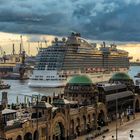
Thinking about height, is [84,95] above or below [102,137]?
above

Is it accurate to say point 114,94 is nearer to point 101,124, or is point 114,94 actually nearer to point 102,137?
point 101,124

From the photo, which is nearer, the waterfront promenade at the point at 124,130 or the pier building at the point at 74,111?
Answer: the pier building at the point at 74,111

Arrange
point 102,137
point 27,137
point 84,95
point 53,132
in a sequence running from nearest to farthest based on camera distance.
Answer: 1. point 27,137
2. point 53,132
3. point 102,137
4. point 84,95

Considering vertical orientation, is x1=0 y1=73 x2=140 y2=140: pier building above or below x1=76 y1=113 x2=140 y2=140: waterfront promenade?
above

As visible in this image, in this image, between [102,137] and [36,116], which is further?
[102,137]

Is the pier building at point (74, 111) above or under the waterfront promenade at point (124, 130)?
above

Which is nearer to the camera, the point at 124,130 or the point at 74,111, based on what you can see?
the point at 74,111

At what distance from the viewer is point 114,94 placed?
116 m

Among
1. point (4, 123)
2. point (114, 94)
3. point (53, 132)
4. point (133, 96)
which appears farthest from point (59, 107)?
point (133, 96)

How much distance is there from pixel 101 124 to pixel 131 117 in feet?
52.1

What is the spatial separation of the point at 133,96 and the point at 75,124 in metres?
39.5

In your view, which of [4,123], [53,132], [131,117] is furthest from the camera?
[131,117]

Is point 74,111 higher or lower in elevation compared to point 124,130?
higher

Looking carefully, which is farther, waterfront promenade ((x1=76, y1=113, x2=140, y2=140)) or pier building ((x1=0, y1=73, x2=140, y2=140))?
waterfront promenade ((x1=76, y1=113, x2=140, y2=140))
